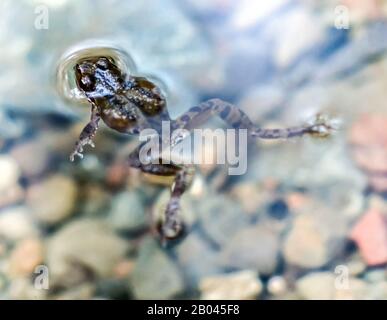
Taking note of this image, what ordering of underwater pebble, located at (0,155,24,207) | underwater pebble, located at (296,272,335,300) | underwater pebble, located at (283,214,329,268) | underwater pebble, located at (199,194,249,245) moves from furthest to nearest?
1. underwater pebble, located at (0,155,24,207)
2. underwater pebble, located at (199,194,249,245)
3. underwater pebble, located at (283,214,329,268)
4. underwater pebble, located at (296,272,335,300)

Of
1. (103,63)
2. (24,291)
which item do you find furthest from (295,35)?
(24,291)

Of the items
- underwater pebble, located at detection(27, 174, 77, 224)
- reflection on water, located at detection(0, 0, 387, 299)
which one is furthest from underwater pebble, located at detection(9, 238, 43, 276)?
underwater pebble, located at detection(27, 174, 77, 224)

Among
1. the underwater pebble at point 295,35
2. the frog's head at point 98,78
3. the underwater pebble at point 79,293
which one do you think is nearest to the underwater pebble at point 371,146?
the underwater pebble at point 295,35

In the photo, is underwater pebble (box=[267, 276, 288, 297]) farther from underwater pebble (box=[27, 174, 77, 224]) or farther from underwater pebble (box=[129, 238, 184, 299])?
underwater pebble (box=[27, 174, 77, 224])

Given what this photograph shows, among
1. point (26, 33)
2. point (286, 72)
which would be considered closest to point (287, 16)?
point (286, 72)

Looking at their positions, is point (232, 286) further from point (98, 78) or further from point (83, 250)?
point (98, 78)
